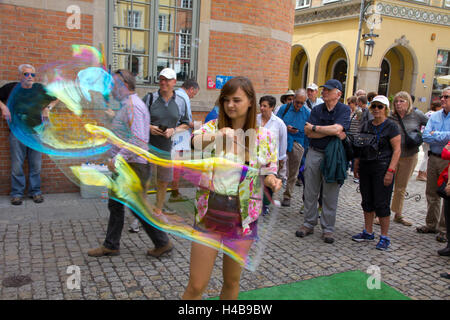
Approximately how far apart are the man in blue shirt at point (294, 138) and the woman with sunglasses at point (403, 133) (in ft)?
5.34

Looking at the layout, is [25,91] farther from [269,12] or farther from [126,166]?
[269,12]

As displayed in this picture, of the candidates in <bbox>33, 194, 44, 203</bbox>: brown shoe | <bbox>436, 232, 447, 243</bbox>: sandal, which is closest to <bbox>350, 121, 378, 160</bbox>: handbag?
<bbox>436, 232, 447, 243</bbox>: sandal

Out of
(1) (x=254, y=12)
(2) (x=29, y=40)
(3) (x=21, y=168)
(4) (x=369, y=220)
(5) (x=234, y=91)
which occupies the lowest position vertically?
(4) (x=369, y=220)

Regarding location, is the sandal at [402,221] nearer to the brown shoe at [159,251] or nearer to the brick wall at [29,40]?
the brown shoe at [159,251]

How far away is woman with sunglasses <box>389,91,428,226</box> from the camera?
20.6 ft

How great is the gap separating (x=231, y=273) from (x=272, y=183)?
2.54 feet

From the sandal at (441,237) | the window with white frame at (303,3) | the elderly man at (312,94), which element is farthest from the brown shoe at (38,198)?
the window with white frame at (303,3)

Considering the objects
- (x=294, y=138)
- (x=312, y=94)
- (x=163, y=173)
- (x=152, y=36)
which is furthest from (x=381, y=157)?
(x=152, y=36)

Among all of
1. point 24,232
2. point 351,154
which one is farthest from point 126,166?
point 351,154

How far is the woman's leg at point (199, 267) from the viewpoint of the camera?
8.90 feet

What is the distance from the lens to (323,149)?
5.56 m

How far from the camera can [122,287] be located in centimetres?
391

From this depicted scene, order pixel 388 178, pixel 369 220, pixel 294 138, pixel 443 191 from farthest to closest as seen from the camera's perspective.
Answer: pixel 294 138 < pixel 369 220 < pixel 388 178 < pixel 443 191

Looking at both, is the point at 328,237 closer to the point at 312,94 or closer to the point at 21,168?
the point at 312,94
